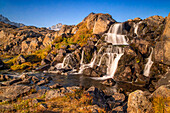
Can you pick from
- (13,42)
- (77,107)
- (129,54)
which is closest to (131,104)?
(77,107)

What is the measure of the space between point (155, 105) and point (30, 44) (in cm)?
9558

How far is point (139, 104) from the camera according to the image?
6.58m

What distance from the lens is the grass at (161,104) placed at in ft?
17.8

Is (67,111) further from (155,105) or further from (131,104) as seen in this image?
(155,105)

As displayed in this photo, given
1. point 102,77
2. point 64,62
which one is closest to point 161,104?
point 102,77

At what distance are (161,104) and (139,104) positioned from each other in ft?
3.97

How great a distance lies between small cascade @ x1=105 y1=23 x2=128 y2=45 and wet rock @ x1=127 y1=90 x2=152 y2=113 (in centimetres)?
4118

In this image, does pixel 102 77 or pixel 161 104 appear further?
pixel 102 77

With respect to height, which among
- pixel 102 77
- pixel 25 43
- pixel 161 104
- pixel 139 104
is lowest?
pixel 102 77

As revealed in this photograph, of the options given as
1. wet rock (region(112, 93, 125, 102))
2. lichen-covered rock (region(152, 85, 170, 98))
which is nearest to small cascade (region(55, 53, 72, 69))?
wet rock (region(112, 93, 125, 102))

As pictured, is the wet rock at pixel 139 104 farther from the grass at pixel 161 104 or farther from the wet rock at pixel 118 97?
the wet rock at pixel 118 97

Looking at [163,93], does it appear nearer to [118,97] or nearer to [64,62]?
[118,97]

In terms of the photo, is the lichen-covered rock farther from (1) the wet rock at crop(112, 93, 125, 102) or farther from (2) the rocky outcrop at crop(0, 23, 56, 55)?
(2) the rocky outcrop at crop(0, 23, 56, 55)

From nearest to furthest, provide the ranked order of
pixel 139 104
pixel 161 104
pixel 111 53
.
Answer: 1. pixel 161 104
2. pixel 139 104
3. pixel 111 53
